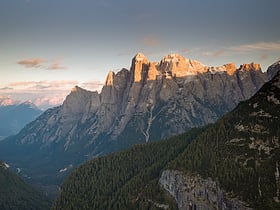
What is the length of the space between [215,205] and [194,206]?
44.0 feet

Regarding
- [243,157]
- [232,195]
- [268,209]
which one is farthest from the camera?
[243,157]

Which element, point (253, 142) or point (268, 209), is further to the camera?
point (253, 142)

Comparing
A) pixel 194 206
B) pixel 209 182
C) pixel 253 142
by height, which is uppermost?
pixel 253 142

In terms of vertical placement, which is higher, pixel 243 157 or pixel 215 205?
pixel 243 157

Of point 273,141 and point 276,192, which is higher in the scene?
point 273,141

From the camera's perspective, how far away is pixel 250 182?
18125 cm

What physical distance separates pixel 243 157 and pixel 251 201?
86.2ft

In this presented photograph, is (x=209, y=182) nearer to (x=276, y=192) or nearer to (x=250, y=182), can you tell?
(x=250, y=182)

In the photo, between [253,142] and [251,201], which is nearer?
[251,201]

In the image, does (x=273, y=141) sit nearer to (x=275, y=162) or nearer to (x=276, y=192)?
(x=275, y=162)

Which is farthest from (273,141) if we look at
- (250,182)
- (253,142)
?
(250,182)

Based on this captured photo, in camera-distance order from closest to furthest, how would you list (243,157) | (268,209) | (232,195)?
(268,209) < (232,195) < (243,157)

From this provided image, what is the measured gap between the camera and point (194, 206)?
652 ft

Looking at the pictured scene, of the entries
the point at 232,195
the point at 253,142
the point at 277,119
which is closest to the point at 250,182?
the point at 232,195
